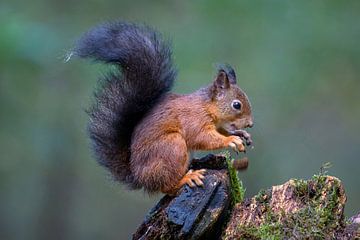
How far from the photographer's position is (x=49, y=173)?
8.19 metres

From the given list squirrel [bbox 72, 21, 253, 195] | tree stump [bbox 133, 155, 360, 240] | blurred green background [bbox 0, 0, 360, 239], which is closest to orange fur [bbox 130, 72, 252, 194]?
squirrel [bbox 72, 21, 253, 195]

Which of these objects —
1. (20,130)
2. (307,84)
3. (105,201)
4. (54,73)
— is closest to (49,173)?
(20,130)

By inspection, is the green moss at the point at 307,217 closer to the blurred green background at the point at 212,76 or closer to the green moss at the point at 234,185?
the green moss at the point at 234,185

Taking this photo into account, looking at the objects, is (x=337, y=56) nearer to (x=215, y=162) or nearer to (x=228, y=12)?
(x=228, y=12)

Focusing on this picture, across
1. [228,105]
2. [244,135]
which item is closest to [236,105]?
[228,105]

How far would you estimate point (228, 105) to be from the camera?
127 inches

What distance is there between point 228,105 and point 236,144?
277 mm

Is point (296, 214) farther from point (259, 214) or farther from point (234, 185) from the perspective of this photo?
point (234, 185)

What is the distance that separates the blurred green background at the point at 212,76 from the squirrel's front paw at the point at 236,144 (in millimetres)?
2654

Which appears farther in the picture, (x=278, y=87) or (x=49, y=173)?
(x=49, y=173)

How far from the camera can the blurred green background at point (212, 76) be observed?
638 cm

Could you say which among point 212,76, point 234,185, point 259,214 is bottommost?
point 259,214

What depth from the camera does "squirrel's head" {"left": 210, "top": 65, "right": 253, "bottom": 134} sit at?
10.6ft

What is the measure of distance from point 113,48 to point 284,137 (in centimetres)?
513
